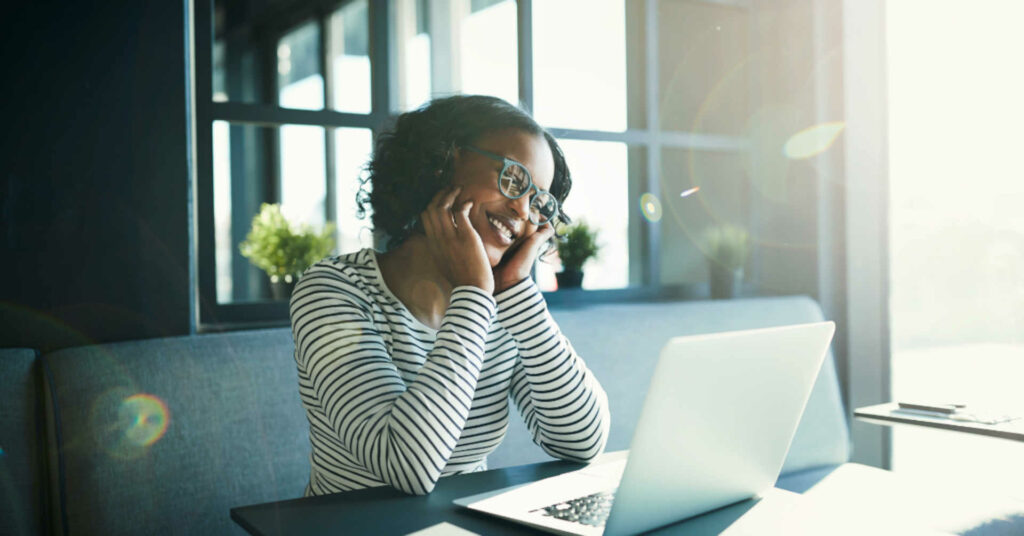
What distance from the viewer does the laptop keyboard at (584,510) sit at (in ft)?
2.88

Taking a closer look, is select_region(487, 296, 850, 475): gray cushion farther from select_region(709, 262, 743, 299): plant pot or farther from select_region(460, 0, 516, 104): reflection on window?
select_region(460, 0, 516, 104): reflection on window

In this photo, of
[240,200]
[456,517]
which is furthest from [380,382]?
[240,200]

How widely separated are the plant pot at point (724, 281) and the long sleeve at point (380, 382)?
187 centimetres

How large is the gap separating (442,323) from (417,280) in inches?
9.6

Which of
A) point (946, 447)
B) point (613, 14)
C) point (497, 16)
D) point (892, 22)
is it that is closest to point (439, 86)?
point (497, 16)

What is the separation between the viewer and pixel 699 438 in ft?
2.75

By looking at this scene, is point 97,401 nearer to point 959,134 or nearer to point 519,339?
point 519,339

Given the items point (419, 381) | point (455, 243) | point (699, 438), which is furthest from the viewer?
point (455, 243)

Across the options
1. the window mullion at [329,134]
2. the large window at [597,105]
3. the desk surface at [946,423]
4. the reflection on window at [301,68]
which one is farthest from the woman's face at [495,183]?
the reflection on window at [301,68]

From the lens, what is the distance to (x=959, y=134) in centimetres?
277

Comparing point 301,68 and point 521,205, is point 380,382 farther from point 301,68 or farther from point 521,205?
point 301,68

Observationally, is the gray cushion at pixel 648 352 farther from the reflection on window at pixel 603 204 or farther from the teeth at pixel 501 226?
the teeth at pixel 501 226

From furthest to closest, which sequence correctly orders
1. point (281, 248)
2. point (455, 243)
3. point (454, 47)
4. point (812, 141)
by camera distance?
point (454, 47)
point (812, 141)
point (281, 248)
point (455, 243)

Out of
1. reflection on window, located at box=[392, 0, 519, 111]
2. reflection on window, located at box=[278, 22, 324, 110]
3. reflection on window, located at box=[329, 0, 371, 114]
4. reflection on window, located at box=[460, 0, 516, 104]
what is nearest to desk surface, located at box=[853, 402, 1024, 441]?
reflection on window, located at box=[392, 0, 519, 111]
